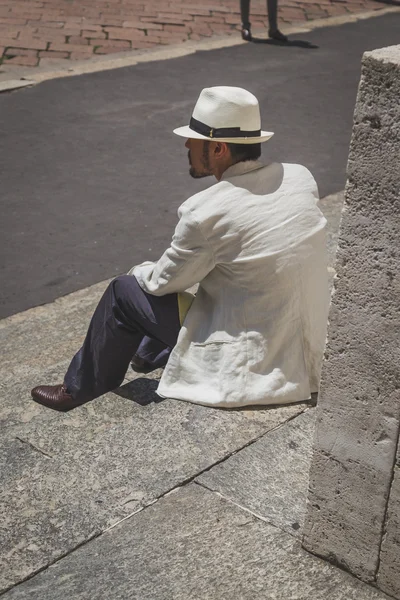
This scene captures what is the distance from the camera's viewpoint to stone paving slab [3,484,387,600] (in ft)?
8.34

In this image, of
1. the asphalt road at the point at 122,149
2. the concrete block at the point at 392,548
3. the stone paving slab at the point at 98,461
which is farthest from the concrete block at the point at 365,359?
the asphalt road at the point at 122,149

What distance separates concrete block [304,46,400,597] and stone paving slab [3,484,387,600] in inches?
3.5

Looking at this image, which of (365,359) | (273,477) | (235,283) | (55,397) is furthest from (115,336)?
(365,359)

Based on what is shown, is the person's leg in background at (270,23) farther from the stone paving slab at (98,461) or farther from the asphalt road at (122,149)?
the stone paving slab at (98,461)

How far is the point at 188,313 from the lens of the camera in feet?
11.6

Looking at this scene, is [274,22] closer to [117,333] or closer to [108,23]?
[108,23]

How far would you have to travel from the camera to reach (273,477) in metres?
3.04

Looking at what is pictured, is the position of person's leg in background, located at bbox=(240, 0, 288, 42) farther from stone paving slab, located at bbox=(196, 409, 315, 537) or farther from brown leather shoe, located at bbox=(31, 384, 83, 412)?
stone paving slab, located at bbox=(196, 409, 315, 537)

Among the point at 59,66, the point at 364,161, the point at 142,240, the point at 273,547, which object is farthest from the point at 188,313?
the point at 59,66

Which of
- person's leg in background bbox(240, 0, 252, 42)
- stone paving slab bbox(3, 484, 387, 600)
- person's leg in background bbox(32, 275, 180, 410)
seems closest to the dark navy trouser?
person's leg in background bbox(32, 275, 180, 410)

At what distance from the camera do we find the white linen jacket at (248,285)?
11.1 feet

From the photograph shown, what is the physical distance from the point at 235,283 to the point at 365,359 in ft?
3.82

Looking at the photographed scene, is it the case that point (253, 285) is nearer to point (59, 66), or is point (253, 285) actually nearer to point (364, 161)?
point (364, 161)

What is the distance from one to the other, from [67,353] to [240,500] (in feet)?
5.91
